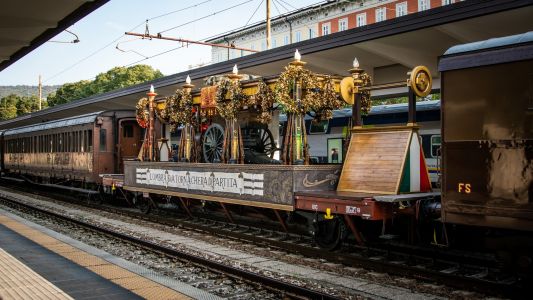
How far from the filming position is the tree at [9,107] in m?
82.1

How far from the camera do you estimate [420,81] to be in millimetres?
8477

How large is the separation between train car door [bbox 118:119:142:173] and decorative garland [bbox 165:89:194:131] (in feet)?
16.7

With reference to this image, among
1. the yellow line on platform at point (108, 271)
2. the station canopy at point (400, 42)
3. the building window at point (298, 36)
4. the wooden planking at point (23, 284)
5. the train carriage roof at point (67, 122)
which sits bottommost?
the yellow line on platform at point (108, 271)

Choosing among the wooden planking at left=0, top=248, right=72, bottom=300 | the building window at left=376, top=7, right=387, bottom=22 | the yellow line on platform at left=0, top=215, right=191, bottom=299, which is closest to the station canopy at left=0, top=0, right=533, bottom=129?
the yellow line on platform at left=0, top=215, right=191, bottom=299

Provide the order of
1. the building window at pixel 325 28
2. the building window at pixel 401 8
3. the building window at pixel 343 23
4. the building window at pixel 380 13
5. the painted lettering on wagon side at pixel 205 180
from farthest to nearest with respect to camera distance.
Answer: the building window at pixel 325 28
the building window at pixel 343 23
the building window at pixel 380 13
the building window at pixel 401 8
the painted lettering on wagon side at pixel 205 180

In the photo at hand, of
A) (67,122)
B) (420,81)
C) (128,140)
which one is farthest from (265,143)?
(67,122)

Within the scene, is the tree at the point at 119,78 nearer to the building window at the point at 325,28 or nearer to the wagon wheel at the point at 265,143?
the building window at the point at 325,28

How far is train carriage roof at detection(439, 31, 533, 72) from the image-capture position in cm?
588

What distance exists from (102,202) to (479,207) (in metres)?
15.0

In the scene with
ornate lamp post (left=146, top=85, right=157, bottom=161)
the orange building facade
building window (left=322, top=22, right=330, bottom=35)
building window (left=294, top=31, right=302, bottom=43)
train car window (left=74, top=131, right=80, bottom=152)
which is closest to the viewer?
ornate lamp post (left=146, top=85, right=157, bottom=161)

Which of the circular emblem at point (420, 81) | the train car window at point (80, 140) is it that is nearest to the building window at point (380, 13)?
the train car window at point (80, 140)

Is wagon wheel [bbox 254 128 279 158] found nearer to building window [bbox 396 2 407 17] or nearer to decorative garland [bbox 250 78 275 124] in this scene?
decorative garland [bbox 250 78 275 124]

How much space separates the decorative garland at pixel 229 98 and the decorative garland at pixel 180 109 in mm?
1498

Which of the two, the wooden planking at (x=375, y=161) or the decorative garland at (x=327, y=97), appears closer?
the wooden planking at (x=375, y=161)
